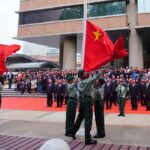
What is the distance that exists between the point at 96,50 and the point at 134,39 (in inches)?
786

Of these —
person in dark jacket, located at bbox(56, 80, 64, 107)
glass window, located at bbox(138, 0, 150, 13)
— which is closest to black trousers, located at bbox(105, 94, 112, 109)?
person in dark jacket, located at bbox(56, 80, 64, 107)

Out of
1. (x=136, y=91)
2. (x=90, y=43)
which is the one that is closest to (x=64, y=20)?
(x=136, y=91)

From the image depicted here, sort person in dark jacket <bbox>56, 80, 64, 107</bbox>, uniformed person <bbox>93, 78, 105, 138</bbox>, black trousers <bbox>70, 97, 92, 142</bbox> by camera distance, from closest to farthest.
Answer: black trousers <bbox>70, 97, 92, 142</bbox>
uniformed person <bbox>93, 78, 105, 138</bbox>
person in dark jacket <bbox>56, 80, 64, 107</bbox>

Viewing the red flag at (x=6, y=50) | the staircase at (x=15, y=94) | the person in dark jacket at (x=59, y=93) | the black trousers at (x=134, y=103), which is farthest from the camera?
the staircase at (x=15, y=94)

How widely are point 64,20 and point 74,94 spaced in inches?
906

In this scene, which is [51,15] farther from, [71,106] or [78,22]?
[71,106]

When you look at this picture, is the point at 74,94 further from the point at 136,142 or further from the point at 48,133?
the point at 136,142

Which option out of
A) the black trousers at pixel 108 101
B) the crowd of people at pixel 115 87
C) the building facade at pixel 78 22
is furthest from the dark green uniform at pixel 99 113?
the building facade at pixel 78 22

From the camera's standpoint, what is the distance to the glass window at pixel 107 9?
27156 millimetres

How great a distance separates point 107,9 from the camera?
2764 centimetres

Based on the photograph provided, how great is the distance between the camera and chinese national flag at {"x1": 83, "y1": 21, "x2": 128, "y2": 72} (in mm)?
7613

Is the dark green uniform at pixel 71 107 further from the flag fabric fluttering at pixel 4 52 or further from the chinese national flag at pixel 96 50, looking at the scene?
the flag fabric fluttering at pixel 4 52

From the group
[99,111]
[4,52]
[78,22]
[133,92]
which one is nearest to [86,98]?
[99,111]

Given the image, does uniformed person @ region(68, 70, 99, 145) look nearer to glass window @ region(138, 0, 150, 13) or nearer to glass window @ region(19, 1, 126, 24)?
glass window @ region(138, 0, 150, 13)
